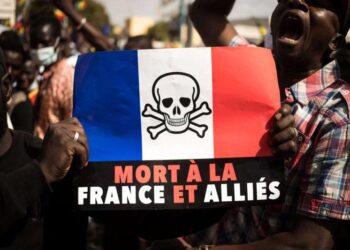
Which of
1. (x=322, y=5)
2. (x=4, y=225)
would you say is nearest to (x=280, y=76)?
(x=322, y=5)

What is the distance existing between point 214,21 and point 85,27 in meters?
2.56

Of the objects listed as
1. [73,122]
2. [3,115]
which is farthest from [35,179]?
[3,115]

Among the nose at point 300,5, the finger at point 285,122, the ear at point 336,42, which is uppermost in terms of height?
the nose at point 300,5

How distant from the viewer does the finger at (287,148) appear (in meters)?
1.88

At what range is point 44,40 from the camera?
19.3 ft

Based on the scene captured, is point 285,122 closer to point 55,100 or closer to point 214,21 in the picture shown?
point 214,21

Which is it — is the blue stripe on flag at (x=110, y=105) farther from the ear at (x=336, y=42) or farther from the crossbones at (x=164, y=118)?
the ear at (x=336, y=42)

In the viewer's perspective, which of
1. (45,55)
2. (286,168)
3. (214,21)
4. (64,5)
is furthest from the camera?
(45,55)

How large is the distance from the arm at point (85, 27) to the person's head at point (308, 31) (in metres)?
2.94

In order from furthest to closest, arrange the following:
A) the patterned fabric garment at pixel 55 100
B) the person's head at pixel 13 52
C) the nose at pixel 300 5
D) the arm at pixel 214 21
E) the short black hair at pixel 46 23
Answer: the short black hair at pixel 46 23 → the person's head at pixel 13 52 → the patterned fabric garment at pixel 55 100 → the arm at pixel 214 21 → the nose at pixel 300 5

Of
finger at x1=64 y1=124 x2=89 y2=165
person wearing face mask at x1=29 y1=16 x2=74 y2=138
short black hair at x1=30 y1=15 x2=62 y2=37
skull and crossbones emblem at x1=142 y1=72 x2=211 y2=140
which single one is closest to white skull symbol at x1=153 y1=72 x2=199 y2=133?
skull and crossbones emblem at x1=142 y1=72 x2=211 y2=140

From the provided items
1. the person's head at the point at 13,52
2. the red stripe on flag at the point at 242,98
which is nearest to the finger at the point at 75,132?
the red stripe on flag at the point at 242,98

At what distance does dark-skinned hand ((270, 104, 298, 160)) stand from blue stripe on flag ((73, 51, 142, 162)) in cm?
46

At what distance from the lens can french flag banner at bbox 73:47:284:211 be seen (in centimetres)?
198
